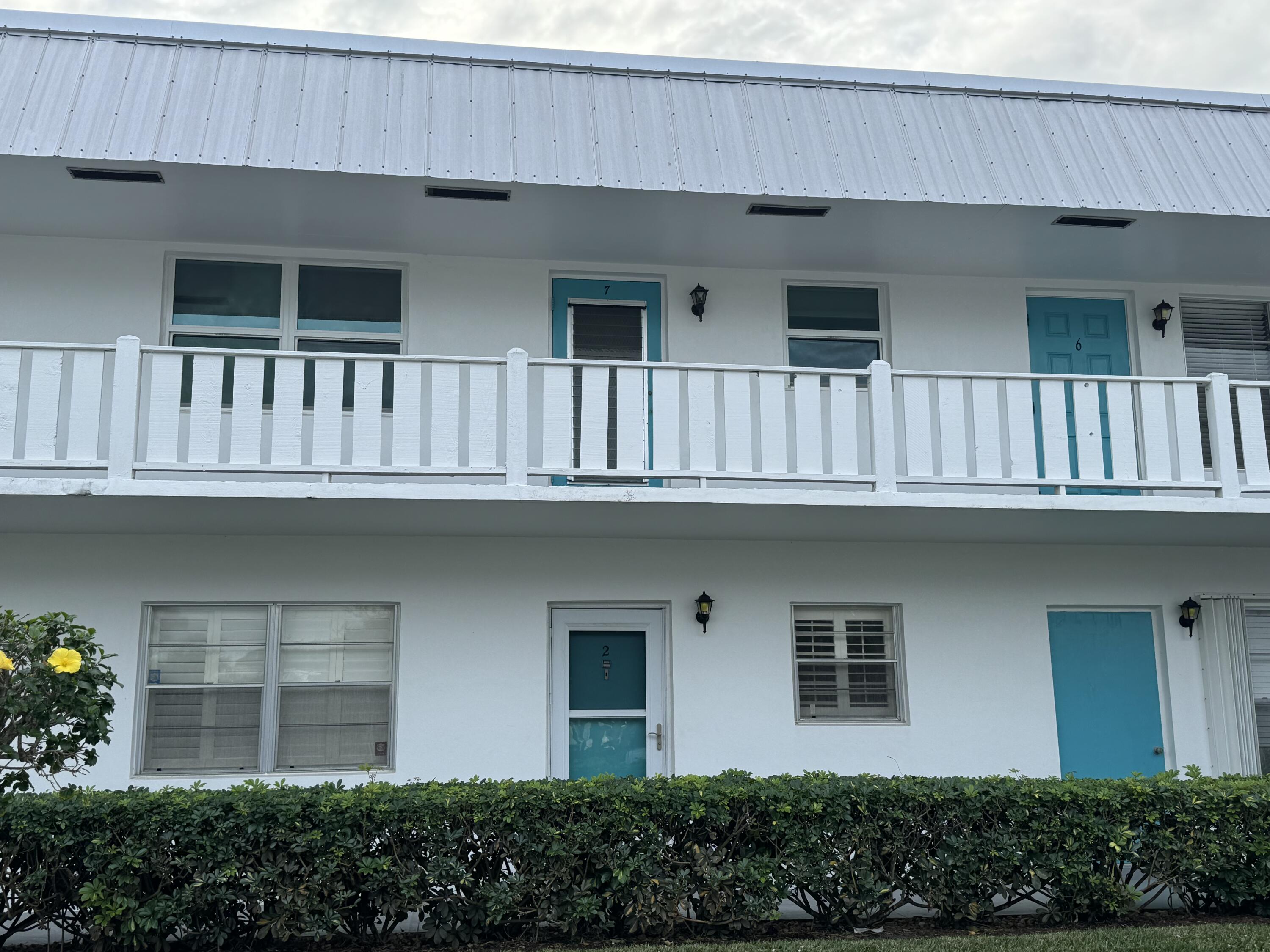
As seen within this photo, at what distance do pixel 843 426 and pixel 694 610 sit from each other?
2.07 meters

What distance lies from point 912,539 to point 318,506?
487cm

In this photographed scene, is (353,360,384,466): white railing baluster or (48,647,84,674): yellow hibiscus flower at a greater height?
(353,360,384,466): white railing baluster

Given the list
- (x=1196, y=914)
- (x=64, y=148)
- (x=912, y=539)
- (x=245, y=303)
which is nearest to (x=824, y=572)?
(x=912, y=539)

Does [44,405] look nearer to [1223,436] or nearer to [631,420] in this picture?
[631,420]

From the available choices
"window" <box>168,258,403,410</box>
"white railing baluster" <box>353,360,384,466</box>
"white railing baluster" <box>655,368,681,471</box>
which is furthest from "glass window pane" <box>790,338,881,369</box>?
"white railing baluster" <box>353,360,384,466</box>

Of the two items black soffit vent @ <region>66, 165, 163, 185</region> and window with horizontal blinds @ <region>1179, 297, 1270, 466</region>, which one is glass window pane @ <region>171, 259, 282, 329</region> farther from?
window with horizontal blinds @ <region>1179, 297, 1270, 466</region>

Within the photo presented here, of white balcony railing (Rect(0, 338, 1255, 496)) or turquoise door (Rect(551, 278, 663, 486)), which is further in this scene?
turquoise door (Rect(551, 278, 663, 486))

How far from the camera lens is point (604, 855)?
6582 millimetres

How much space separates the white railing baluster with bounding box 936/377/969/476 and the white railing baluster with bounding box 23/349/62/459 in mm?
6356

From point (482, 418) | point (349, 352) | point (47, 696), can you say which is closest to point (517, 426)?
point (482, 418)

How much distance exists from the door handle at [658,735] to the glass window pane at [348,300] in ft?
13.3

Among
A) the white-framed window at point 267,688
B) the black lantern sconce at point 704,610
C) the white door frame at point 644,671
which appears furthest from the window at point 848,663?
the white-framed window at point 267,688

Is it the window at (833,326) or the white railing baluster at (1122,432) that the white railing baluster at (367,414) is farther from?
the white railing baluster at (1122,432)

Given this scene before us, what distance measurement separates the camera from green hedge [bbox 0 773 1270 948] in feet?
20.6
